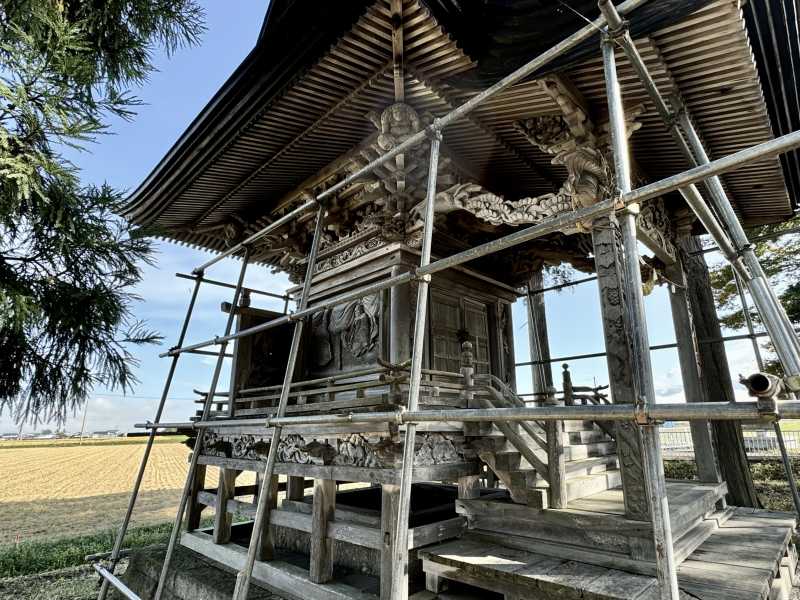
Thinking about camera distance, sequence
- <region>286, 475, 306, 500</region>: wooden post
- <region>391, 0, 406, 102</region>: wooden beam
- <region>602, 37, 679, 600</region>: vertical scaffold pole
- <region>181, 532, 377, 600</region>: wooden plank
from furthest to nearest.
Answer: <region>286, 475, 306, 500</region>: wooden post < <region>181, 532, 377, 600</region>: wooden plank < <region>391, 0, 406, 102</region>: wooden beam < <region>602, 37, 679, 600</region>: vertical scaffold pole

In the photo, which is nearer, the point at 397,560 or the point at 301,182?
the point at 397,560

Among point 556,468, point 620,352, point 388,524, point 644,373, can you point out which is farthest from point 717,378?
point 644,373

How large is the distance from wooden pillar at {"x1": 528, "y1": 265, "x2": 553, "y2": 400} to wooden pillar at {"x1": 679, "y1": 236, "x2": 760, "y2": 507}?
9.00ft

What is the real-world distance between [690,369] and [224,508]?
20.4ft

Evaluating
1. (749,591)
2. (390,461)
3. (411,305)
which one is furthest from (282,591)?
(749,591)

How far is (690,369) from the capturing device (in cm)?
520

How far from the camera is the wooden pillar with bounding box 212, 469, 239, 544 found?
17.6 ft

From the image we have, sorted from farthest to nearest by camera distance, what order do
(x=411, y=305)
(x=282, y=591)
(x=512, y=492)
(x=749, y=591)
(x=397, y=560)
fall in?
(x=411, y=305) < (x=282, y=591) < (x=512, y=492) < (x=749, y=591) < (x=397, y=560)

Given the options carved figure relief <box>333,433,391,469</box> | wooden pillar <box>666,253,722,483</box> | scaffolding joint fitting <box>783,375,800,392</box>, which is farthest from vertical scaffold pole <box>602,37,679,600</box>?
wooden pillar <box>666,253,722,483</box>

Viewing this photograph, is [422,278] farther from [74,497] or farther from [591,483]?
[74,497]

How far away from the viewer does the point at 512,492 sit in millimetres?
3703

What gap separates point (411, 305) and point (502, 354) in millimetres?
2190

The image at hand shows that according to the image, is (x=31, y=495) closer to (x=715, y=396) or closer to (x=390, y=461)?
(x=390, y=461)

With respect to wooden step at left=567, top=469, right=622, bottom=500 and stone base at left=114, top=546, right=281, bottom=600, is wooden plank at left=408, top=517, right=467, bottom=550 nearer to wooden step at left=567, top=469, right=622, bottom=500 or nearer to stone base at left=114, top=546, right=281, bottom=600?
wooden step at left=567, top=469, right=622, bottom=500
